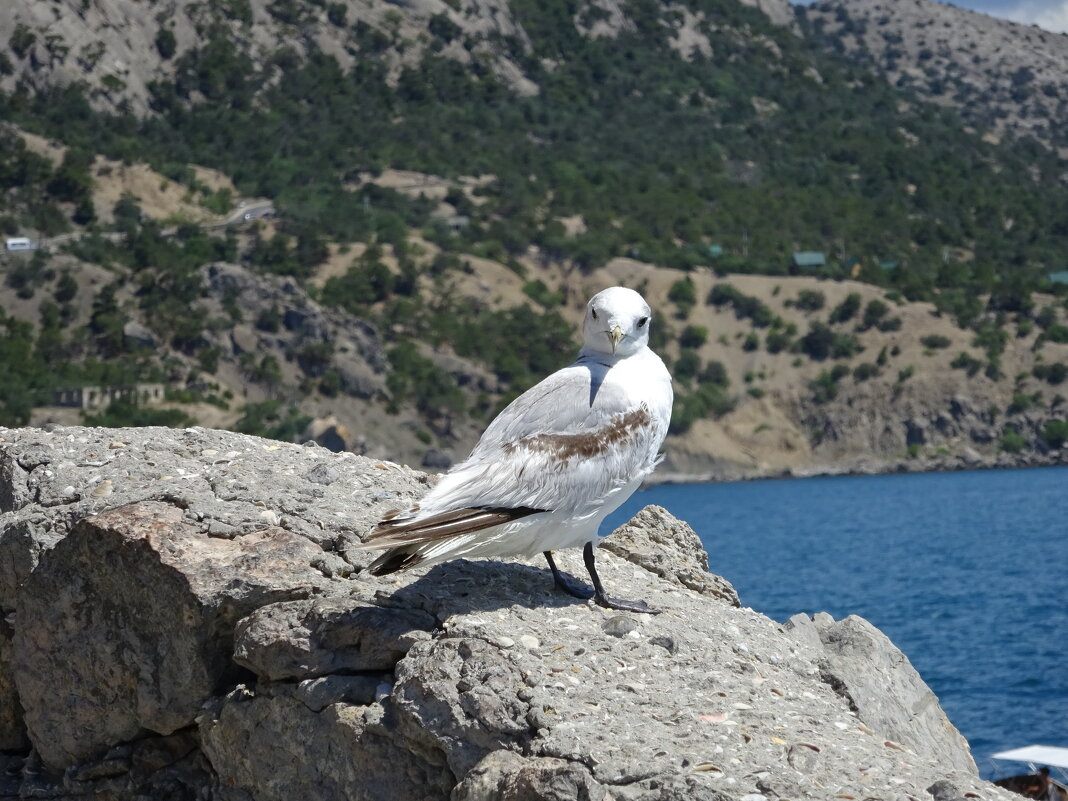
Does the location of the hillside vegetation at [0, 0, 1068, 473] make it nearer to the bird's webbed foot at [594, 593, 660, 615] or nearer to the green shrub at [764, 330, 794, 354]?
the green shrub at [764, 330, 794, 354]

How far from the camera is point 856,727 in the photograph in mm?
5867

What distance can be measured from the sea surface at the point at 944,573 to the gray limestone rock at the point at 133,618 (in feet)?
44.6

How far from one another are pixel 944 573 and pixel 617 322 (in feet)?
135

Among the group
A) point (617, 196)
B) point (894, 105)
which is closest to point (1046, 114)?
point (894, 105)

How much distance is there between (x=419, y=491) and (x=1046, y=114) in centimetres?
19909

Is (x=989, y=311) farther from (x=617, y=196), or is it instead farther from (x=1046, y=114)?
(x=1046, y=114)

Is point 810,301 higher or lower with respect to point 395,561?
lower

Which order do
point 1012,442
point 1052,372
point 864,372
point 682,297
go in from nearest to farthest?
point 1052,372 < point 1012,442 < point 864,372 < point 682,297

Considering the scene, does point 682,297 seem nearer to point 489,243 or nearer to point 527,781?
point 489,243

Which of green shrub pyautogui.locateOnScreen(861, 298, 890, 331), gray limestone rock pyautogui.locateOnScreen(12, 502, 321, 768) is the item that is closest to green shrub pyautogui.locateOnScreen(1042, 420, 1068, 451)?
green shrub pyautogui.locateOnScreen(861, 298, 890, 331)

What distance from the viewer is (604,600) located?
22.2 feet

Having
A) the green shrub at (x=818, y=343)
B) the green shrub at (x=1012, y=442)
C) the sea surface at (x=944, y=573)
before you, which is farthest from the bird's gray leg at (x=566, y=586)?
the green shrub at (x=1012, y=442)

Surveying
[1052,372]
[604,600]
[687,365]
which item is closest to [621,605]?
[604,600]

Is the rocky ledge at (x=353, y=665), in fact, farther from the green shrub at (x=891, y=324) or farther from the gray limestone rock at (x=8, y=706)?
the green shrub at (x=891, y=324)
